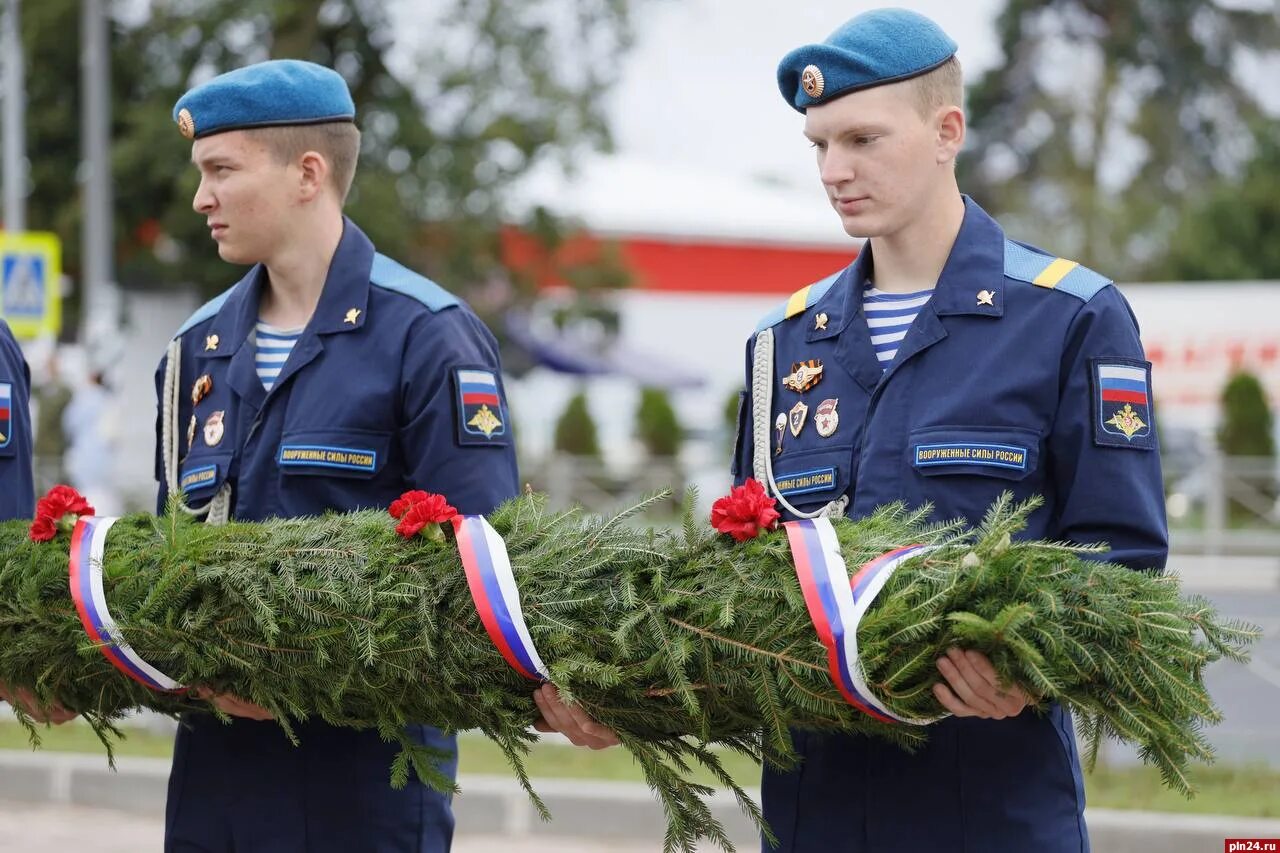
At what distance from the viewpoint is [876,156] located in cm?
279

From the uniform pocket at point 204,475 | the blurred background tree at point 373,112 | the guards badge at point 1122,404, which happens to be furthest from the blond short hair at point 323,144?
the blurred background tree at point 373,112

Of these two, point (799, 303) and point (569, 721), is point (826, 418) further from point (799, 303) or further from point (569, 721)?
point (569, 721)

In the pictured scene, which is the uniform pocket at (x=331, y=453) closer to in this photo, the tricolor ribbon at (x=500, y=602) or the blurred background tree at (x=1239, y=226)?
the tricolor ribbon at (x=500, y=602)

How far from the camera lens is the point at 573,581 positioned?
268 cm

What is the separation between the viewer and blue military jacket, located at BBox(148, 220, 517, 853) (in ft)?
10.4

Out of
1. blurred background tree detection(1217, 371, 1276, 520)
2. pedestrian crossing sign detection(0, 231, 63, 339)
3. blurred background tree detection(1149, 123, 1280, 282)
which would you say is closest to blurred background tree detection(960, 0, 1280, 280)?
blurred background tree detection(1149, 123, 1280, 282)

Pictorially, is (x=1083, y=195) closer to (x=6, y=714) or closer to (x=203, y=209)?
(x=6, y=714)

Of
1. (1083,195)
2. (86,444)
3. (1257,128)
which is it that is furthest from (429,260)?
(1257,128)

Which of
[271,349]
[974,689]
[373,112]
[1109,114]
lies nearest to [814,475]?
[974,689]

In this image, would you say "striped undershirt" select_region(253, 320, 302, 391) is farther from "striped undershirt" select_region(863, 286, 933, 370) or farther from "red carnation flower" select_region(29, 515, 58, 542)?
"striped undershirt" select_region(863, 286, 933, 370)

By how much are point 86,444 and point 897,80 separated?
1118cm

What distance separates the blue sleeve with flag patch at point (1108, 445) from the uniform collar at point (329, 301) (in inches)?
56.8

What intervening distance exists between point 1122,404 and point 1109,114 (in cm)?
2942

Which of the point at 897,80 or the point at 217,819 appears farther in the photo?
the point at 217,819
